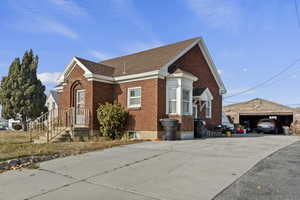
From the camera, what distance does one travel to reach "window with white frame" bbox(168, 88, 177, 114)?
1390 centimetres

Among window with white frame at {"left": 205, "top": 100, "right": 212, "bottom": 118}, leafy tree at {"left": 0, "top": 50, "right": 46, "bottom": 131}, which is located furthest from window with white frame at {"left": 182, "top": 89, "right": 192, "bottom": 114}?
leafy tree at {"left": 0, "top": 50, "right": 46, "bottom": 131}

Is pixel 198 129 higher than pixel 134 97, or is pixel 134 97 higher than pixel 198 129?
pixel 134 97

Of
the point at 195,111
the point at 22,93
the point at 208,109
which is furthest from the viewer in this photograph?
the point at 22,93

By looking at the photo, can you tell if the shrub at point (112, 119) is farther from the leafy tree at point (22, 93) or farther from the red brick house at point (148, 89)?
the leafy tree at point (22, 93)

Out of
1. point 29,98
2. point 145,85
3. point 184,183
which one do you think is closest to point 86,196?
point 184,183

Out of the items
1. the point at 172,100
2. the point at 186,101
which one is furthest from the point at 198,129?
the point at 172,100

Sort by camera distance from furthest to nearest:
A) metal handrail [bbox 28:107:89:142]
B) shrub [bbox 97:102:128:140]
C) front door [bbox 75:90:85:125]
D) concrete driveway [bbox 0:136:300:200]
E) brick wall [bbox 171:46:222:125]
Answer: brick wall [bbox 171:46:222:125], front door [bbox 75:90:85:125], metal handrail [bbox 28:107:89:142], shrub [bbox 97:102:128:140], concrete driveway [bbox 0:136:300:200]

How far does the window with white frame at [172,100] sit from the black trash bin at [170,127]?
114cm

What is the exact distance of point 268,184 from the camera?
485 centimetres

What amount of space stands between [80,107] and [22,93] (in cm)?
1776

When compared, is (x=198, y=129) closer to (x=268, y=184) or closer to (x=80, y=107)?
(x=80, y=107)

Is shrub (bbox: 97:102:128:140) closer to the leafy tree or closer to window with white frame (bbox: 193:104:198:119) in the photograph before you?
window with white frame (bbox: 193:104:198:119)

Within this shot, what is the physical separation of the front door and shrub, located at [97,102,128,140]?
140 centimetres

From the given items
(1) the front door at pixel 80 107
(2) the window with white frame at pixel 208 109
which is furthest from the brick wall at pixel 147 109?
(2) the window with white frame at pixel 208 109
